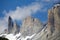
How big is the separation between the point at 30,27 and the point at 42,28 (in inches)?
148

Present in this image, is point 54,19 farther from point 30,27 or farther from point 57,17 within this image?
point 30,27

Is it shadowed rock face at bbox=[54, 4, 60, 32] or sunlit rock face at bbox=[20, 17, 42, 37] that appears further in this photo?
sunlit rock face at bbox=[20, 17, 42, 37]

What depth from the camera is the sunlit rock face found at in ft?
133

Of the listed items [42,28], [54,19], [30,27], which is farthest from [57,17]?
[30,27]

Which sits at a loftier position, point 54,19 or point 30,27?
point 30,27

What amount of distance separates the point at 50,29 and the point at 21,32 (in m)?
8.03

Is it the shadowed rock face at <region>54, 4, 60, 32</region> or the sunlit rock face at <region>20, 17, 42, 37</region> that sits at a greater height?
the sunlit rock face at <region>20, 17, 42, 37</region>

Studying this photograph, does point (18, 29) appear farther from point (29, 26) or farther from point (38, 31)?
point (38, 31)

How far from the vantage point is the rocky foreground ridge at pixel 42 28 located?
3506 centimetres

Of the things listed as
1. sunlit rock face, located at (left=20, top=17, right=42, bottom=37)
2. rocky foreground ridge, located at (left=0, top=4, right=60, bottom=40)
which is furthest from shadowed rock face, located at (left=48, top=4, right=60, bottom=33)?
sunlit rock face, located at (left=20, top=17, right=42, bottom=37)

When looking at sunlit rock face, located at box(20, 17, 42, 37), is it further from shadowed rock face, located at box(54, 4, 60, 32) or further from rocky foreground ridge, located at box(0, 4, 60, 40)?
shadowed rock face, located at box(54, 4, 60, 32)

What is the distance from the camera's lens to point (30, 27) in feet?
141

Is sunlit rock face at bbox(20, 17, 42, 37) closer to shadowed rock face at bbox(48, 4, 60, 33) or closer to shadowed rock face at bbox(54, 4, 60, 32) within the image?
shadowed rock face at bbox(48, 4, 60, 33)

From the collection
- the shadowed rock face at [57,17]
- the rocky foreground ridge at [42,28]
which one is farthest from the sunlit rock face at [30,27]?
the shadowed rock face at [57,17]
